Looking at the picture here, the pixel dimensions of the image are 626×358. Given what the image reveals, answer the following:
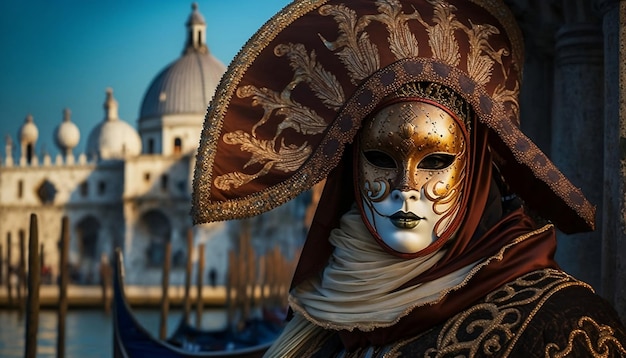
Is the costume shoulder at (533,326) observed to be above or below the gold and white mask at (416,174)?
below

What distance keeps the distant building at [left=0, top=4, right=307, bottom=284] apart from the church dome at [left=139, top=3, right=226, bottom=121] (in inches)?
1.7

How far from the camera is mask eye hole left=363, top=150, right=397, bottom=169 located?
2123 millimetres

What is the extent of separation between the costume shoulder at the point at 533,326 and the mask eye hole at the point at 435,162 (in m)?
0.27

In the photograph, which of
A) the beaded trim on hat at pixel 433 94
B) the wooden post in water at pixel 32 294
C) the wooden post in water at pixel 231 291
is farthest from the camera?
the wooden post in water at pixel 231 291

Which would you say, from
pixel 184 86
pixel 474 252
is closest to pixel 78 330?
pixel 474 252

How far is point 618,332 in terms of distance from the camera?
1.89 m

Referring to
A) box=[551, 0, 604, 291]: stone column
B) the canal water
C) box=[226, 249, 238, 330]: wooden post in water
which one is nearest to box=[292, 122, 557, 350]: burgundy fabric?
box=[551, 0, 604, 291]: stone column

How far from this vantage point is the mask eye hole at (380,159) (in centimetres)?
212

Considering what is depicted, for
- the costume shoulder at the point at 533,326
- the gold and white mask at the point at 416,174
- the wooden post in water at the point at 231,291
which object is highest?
the gold and white mask at the point at 416,174

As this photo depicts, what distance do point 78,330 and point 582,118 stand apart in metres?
16.6

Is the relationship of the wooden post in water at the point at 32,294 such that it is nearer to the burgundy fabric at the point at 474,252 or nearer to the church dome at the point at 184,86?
the burgundy fabric at the point at 474,252

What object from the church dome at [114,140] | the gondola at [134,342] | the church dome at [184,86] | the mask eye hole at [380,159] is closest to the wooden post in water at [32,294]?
the gondola at [134,342]

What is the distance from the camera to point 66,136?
4462 cm

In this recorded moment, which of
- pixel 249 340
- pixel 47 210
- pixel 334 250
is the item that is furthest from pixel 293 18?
pixel 47 210
